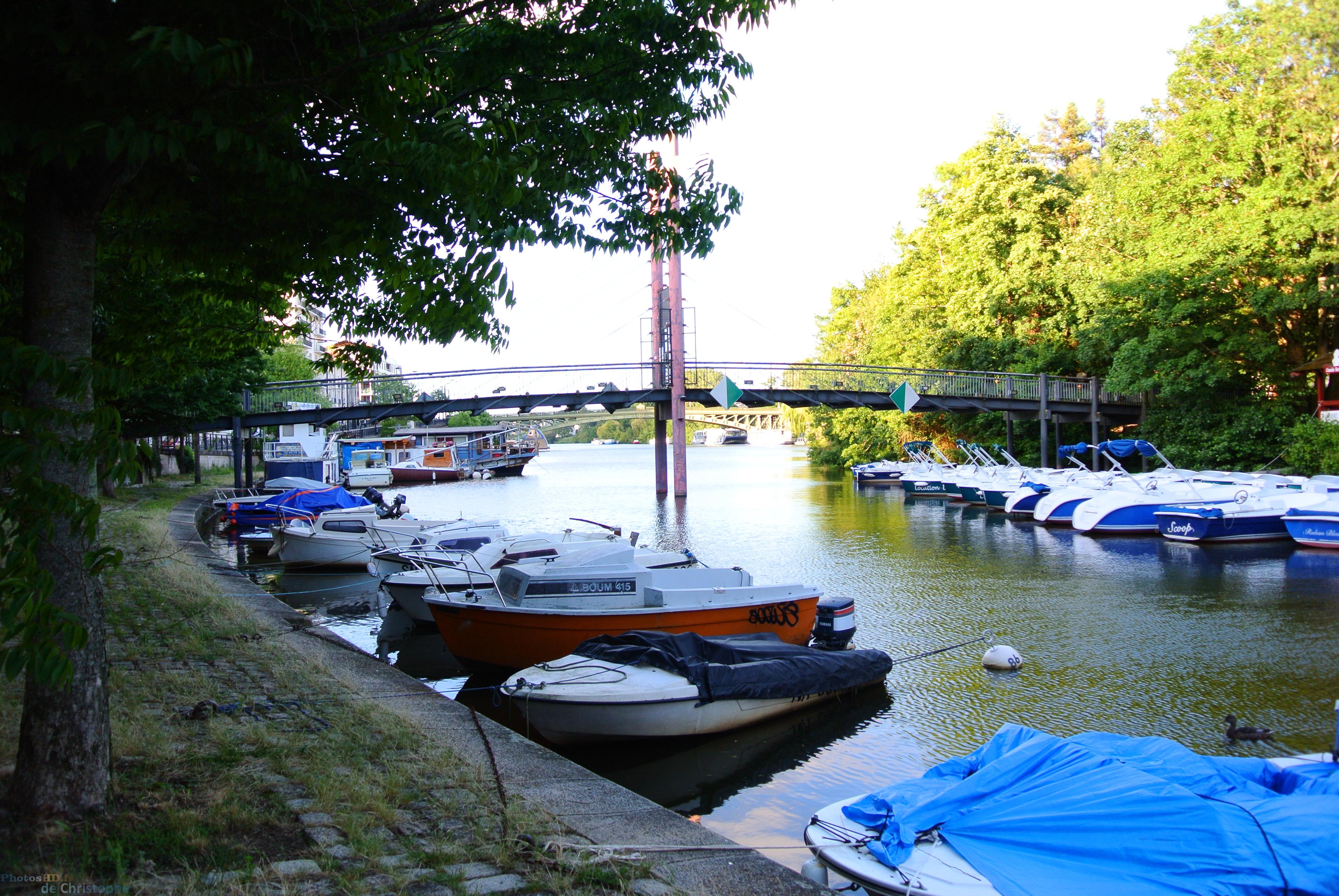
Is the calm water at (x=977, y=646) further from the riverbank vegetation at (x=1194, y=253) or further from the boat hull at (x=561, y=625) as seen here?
the riverbank vegetation at (x=1194, y=253)

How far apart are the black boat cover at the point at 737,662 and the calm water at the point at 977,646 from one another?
0.41 meters

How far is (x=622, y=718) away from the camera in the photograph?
8898 millimetres

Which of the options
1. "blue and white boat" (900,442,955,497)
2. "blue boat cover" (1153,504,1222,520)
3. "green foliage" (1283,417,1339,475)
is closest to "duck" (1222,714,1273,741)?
"blue boat cover" (1153,504,1222,520)

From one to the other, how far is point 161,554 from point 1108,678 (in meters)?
17.4

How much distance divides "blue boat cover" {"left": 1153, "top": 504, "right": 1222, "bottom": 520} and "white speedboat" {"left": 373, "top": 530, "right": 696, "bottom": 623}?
17.1 meters

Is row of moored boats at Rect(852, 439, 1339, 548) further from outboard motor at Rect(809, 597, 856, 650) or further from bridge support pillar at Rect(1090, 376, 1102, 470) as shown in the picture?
outboard motor at Rect(809, 597, 856, 650)

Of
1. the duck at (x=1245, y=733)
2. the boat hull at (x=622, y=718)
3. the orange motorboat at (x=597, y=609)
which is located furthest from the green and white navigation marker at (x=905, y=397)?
the boat hull at (x=622, y=718)

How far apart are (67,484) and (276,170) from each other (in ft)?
6.64

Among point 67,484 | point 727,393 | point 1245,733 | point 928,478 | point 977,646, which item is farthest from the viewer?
point 928,478

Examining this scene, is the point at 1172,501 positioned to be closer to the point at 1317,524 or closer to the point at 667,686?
the point at 1317,524

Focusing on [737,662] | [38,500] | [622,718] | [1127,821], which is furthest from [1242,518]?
[38,500]

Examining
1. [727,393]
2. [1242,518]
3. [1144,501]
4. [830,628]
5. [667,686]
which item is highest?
[727,393]

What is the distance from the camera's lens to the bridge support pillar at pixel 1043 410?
4244 centimetres

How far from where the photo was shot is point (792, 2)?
22.9ft
